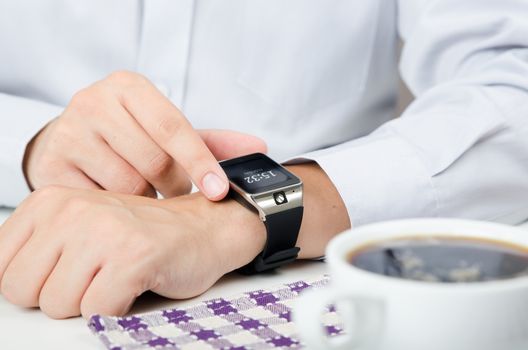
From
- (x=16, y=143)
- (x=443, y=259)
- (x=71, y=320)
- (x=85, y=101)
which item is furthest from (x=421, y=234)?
(x=16, y=143)

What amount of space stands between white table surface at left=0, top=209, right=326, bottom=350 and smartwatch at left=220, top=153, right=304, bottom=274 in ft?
0.04

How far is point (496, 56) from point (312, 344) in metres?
0.61

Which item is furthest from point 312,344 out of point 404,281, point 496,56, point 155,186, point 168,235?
point 496,56

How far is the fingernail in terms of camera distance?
62 cm

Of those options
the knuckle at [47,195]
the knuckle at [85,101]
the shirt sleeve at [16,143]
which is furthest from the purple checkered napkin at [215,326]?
the shirt sleeve at [16,143]

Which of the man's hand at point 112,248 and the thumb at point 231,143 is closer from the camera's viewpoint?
the man's hand at point 112,248

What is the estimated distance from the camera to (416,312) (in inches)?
13.5

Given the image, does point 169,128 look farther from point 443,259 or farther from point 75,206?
point 443,259

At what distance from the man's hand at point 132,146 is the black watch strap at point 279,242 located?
5 centimetres

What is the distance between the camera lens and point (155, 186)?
707 millimetres

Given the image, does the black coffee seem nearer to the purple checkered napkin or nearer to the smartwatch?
the purple checkered napkin

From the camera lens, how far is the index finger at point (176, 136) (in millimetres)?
621

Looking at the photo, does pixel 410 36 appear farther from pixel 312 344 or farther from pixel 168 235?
pixel 312 344

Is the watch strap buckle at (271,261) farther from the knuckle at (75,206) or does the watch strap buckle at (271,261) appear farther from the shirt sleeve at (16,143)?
the shirt sleeve at (16,143)
